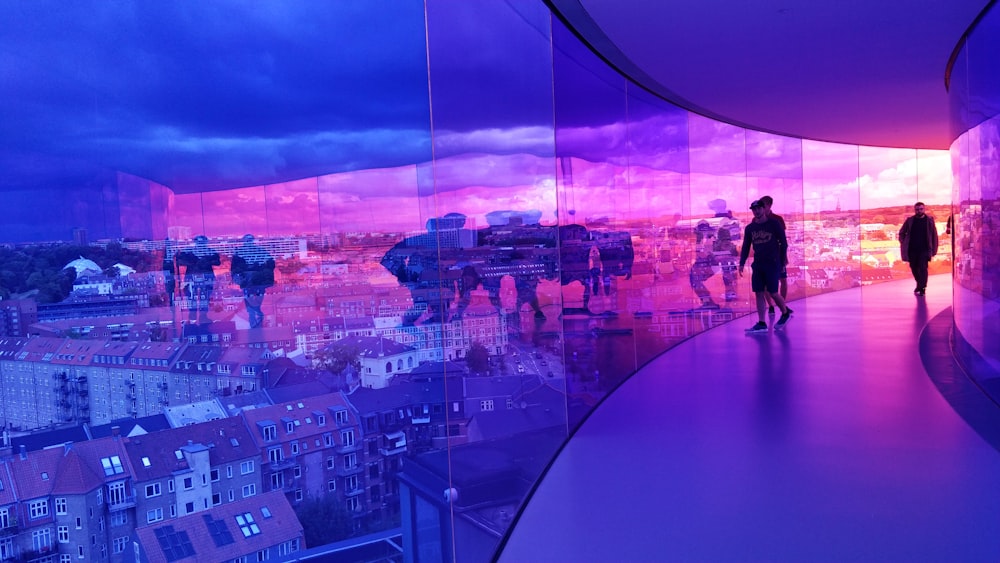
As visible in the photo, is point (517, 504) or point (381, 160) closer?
point (381, 160)

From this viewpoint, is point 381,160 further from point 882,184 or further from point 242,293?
point 882,184

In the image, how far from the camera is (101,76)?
45.3 inches

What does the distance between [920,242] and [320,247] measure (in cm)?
1133

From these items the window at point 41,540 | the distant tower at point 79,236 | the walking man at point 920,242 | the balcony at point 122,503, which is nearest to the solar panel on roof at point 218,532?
the balcony at point 122,503

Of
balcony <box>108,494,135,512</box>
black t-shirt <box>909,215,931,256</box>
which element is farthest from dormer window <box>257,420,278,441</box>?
Answer: black t-shirt <box>909,215,931,256</box>

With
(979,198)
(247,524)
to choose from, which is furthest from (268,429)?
(979,198)

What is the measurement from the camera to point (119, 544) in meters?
1.05

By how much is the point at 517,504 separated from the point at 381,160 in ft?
5.30

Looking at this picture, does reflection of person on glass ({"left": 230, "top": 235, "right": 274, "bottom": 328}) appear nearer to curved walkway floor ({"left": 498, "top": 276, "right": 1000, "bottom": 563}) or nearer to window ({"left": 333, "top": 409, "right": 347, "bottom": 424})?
window ({"left": 333, "top": 409, "right": 347, "bottom": 424})

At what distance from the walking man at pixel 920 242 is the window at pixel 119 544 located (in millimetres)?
11717

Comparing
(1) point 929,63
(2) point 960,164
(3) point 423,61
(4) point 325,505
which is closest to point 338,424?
(4) point 325,505

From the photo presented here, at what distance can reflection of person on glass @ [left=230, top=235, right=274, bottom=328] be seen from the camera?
1.43 meters

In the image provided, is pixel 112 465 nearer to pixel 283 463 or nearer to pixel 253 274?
pixel 283 463

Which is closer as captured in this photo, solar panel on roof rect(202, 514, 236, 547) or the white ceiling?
solar panel on roof rect(202, 514, 236, 547)
